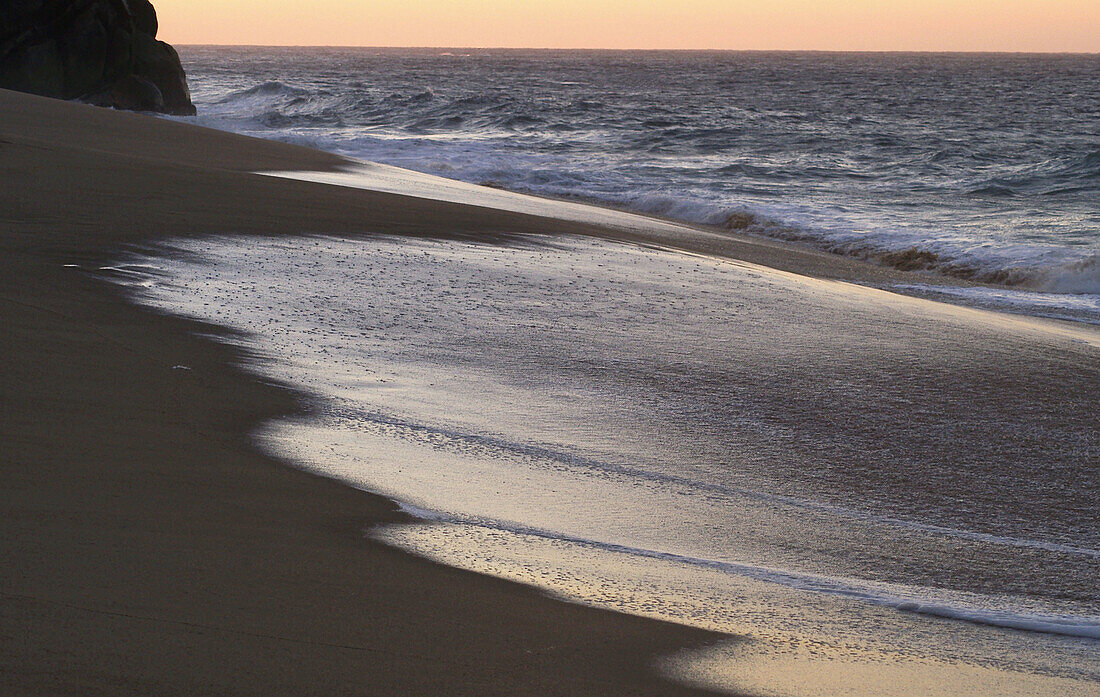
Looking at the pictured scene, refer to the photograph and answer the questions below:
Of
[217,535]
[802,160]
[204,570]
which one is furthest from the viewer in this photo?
[802,160]

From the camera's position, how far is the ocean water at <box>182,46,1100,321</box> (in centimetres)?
1288

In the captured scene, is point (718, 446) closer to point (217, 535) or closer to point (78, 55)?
point (217, 535)

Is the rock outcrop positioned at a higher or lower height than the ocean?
higher

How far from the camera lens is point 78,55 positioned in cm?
2848

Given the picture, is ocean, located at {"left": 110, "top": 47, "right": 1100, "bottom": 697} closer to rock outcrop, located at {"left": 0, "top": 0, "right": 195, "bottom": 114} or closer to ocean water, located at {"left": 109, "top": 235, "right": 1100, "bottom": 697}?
ocean water, located at {"left": 109, "top": 235, "right": 1100, "bottom": 697}

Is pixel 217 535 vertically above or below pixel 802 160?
below

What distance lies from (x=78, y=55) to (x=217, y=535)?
29.5m

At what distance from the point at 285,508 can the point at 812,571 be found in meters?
1.56

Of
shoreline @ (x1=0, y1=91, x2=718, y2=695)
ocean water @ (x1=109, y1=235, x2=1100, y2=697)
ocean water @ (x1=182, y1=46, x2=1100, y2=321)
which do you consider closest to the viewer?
shoreline @ (x1=0, y1=91, x2=718, y2=695)

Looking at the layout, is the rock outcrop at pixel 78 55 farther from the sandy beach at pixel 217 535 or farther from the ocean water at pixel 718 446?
the sandy beach at pixel 217 535

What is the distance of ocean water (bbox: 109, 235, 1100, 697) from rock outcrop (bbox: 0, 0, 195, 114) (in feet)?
78.9

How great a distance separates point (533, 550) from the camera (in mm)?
3053

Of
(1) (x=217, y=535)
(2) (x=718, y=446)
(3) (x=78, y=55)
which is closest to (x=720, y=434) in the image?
(2) (x=718, y=446)

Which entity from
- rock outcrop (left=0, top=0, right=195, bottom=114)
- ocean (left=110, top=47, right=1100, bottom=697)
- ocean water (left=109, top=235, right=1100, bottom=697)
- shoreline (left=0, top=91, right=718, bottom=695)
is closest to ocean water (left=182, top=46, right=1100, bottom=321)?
ocean (left=110, top=47, right=1100, bottom=697)
